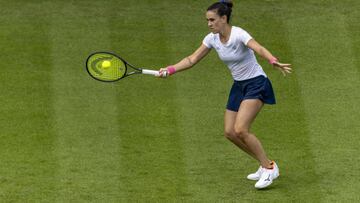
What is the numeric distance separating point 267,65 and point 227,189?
16.7 feet

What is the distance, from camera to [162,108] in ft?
59.9

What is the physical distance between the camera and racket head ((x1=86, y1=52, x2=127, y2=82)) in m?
15.5

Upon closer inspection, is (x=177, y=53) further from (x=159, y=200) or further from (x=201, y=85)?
(x=159, y=200)

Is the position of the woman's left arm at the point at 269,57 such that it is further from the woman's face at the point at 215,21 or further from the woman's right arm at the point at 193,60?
the woman's right arm at the point at 193,60

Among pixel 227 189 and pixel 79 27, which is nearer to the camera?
pixel 227 189

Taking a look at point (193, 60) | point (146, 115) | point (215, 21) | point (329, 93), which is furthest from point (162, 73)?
point (329, 93)

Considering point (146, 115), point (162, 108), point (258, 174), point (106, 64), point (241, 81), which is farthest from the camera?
point (162, 108)

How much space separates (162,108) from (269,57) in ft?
13.3

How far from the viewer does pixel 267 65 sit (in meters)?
20.0

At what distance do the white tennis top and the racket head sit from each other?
116 cm

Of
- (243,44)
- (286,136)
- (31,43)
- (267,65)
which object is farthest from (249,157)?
(31,43)

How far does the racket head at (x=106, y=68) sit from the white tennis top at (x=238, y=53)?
116 centimetres

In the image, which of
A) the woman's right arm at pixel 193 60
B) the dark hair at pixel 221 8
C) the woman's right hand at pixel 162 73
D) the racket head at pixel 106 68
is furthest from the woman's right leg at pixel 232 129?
the racket head at pixel 106 68

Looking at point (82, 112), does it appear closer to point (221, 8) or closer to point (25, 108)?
point (25, 108)
